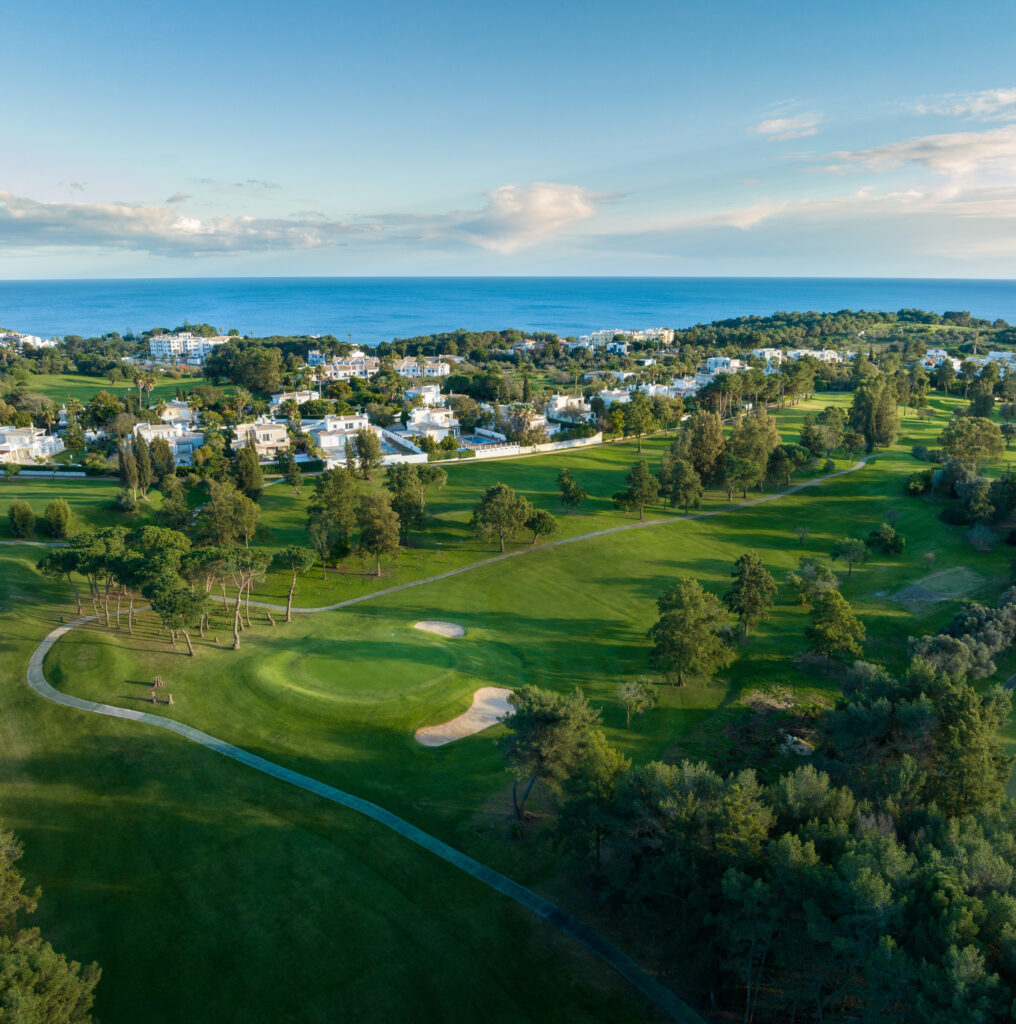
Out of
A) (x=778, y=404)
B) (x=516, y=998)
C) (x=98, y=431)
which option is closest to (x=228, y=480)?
(x=98, y=431)

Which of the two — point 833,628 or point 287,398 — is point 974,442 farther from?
point 287,398

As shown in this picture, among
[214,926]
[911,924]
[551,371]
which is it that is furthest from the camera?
[551,371]

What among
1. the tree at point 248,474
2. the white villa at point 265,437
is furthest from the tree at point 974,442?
the white villa at point 265,437

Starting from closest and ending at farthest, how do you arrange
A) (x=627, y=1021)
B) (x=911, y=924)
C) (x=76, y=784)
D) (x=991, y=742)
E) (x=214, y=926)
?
(x=911, y=924), (x=627, y=1021), (x=214, y=926), (x=991, y=742), (x=76, y=784)

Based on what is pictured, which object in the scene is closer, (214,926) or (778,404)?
(214,926)

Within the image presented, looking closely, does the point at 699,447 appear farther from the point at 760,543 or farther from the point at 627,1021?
the point at 627,1021

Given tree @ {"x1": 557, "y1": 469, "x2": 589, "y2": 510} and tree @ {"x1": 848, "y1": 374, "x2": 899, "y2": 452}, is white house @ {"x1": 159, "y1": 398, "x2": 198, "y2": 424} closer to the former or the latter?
tree @ {"x1": 557, "y1": 469, "x2": 589, "y2": 510}

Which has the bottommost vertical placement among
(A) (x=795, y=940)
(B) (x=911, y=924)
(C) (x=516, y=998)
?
(C) (x=516, y=998)

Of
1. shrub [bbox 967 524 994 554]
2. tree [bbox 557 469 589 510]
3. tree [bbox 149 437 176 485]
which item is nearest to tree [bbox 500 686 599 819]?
tree [bbox 557 469 589 510]
